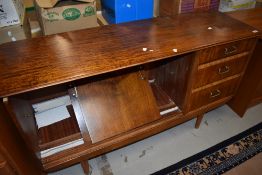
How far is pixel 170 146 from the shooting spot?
1539mm

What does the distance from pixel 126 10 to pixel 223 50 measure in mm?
644

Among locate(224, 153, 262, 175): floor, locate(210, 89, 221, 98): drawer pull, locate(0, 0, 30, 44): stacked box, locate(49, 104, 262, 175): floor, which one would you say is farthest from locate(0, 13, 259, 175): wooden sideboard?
locate(224, 153, 262, 175): floor

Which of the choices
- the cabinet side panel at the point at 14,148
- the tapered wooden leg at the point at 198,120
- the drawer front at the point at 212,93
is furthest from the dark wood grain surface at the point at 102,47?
the tapered wooden leg at the point at 198,120

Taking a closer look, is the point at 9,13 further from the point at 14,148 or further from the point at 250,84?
the point at 250,84

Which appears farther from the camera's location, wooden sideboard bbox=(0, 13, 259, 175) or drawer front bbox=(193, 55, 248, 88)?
drawer front bbox=(193, 55, 248, 88)

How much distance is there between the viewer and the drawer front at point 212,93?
1.39 metres

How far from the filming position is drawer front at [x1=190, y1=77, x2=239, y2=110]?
1.39 meters

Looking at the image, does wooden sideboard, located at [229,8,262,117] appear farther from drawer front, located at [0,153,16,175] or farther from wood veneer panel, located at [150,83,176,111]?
drawer front, located at [0,153,16,175]

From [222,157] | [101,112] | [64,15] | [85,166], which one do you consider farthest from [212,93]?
[64,15]

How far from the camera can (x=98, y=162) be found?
4.74ft

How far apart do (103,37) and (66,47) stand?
22 cm

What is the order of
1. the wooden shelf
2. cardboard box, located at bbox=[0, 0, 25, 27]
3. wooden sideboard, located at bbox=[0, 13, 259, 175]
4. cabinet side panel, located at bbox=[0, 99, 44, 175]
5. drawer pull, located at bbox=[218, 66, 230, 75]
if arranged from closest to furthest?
cabinet side panel, located at bbox=[0, 99, 44, 175] → wooden sideboard, located at bbox=[0, 13, 259, 175] → cardboard box, located at bbox=[0, 0, 25, 27] → the wooden shelf → drawer pull, located at bbox=[218, 66, 230, 75]

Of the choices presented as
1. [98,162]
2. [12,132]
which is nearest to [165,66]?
[98,162]

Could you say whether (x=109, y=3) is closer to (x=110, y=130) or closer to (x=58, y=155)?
(x=110, y=130)
